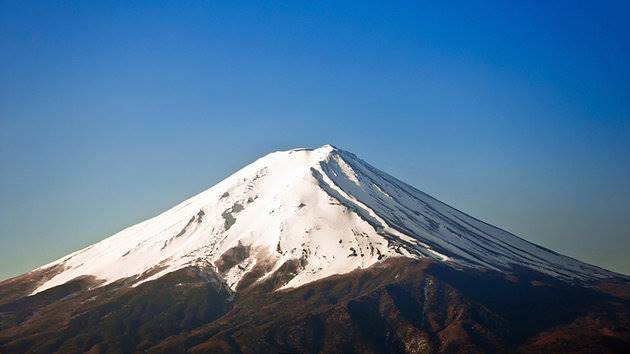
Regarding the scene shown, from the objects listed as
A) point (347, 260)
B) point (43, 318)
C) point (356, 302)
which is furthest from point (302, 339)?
point (43, 318)

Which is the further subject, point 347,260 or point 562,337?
point 347,260

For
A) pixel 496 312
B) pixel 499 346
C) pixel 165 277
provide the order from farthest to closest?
1. pixel 165 277
2. pixel 496 312
3. pixel 499 346

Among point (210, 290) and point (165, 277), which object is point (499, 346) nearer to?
point (210, 290)

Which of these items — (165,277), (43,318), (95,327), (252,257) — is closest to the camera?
(95,327)

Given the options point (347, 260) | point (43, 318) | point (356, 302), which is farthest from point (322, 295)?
point (43, 318)

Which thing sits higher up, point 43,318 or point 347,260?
point 347,260

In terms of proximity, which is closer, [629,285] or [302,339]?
→ [302,339]

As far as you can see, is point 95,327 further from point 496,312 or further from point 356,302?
point 496,312

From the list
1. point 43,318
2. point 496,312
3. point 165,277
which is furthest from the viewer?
point 165,277

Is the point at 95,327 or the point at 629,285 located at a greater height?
the point at 629,285

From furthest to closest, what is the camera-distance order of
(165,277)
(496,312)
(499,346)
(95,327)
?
(165,277) → (95,327) → (496,312) → (499,346)
